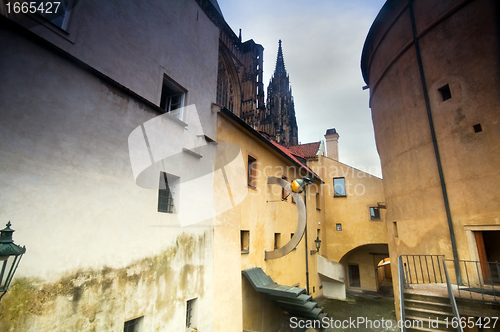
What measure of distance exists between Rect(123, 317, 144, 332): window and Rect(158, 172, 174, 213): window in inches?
93.4

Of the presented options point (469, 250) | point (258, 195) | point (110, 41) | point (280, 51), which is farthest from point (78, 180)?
point (280, 51)

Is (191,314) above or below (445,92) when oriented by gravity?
below

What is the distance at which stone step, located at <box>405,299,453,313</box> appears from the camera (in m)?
6.50

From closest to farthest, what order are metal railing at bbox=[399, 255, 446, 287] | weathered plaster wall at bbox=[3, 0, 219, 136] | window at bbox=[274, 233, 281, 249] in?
weathered plaster wall at bbox=[3, 0, 219, 136] → metal railing at bbox=[399, 255, 446, 287] → window at bbox=[274, 233, 281, 249]

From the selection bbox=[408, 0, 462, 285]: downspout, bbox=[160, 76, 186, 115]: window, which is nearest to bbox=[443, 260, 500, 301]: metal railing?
bbox=[408, 0, 462, 285]: downspout

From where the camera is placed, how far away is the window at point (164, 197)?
686cm

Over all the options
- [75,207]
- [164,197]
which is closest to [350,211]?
[164,197]

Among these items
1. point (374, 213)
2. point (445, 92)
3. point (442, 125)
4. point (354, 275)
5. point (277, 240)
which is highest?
point (445, 92)

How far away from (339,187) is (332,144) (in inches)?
173

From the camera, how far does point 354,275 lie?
2227 centimetres

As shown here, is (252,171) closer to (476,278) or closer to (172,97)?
(172,97)

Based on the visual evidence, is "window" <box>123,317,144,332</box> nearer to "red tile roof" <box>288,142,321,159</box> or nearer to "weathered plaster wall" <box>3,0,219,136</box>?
"weathered plaster wall" <box>3,0,219,136</box>

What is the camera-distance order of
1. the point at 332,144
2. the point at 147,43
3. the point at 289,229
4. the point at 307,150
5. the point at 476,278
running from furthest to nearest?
the point at 332,144 → the point at 307,150 → the point at 289,229 → the point at 476,278 → the point at 147,43

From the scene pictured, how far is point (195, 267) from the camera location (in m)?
7.32
